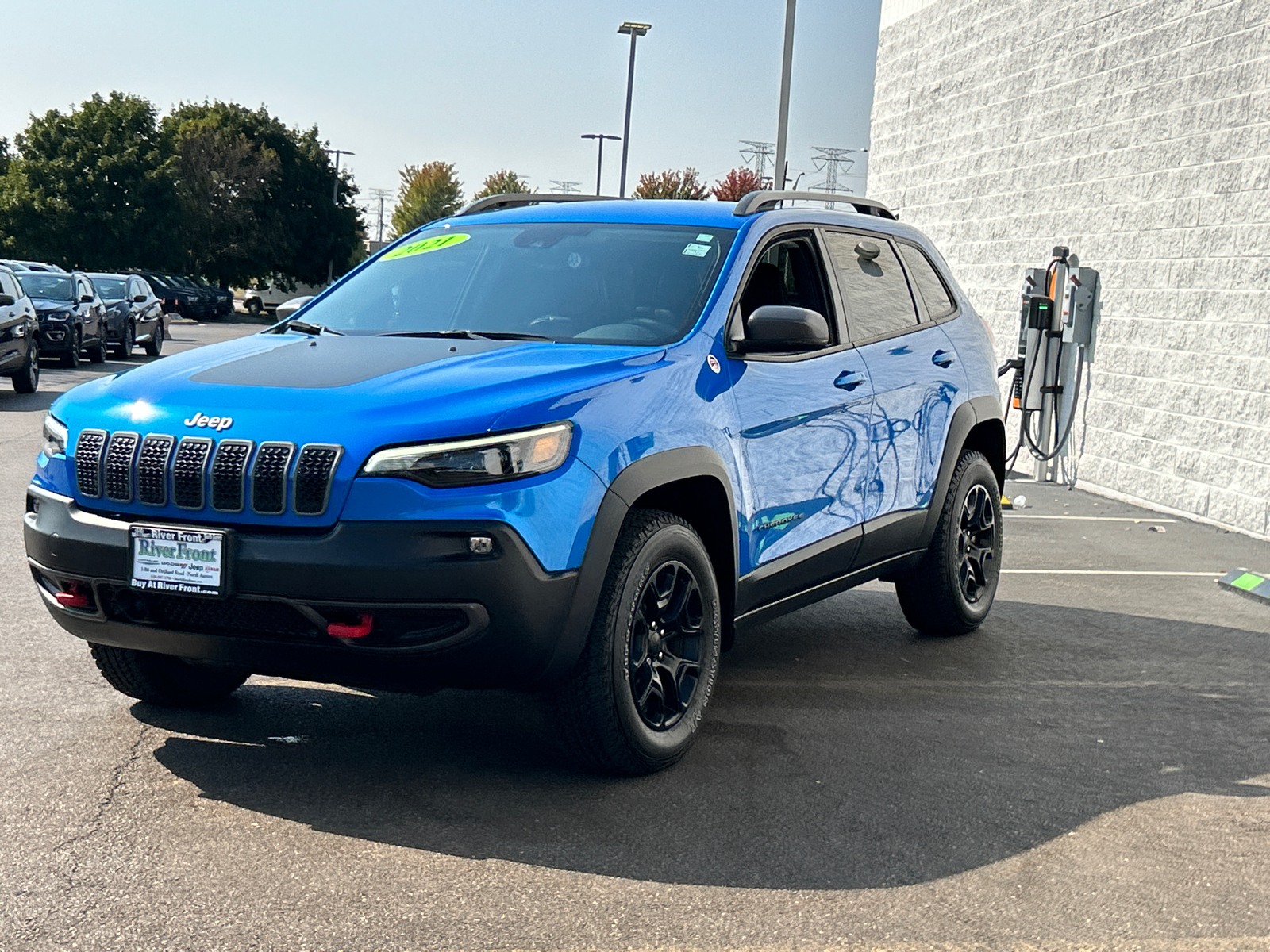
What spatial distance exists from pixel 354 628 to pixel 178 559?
54 centimetres

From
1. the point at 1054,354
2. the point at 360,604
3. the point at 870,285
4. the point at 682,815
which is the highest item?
the point at 870,285

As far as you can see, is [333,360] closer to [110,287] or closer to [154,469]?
[154,469]

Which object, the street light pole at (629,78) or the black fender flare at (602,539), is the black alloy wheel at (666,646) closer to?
the black fender flare at (602,539)

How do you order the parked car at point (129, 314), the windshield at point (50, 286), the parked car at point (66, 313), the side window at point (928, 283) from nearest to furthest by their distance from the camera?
the side window at point (928, 283), the parked car at point (66, 313), the windshield at point (50, 286), the parked car at point (129, 314)

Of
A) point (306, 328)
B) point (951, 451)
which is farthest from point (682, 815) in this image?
point (951, 451)

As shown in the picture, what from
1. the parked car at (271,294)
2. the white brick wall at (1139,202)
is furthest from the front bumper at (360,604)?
the parked car at (271,294)

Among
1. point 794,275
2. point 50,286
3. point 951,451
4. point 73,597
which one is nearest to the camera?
point 73,597

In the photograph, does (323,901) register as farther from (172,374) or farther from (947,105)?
(947,105)

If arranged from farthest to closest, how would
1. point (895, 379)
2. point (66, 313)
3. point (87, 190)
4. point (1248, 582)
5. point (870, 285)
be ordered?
point (87, 190)
point (66, 313)
point (1248, 582)
point (870, 285)
point (895, 379)

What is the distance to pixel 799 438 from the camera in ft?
17.8

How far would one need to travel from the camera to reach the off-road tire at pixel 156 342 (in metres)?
29.0

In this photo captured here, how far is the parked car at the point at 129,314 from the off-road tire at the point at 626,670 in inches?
920

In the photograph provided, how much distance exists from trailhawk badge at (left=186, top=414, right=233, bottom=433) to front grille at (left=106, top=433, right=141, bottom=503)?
18 centimetres

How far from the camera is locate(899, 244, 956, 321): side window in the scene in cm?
678
